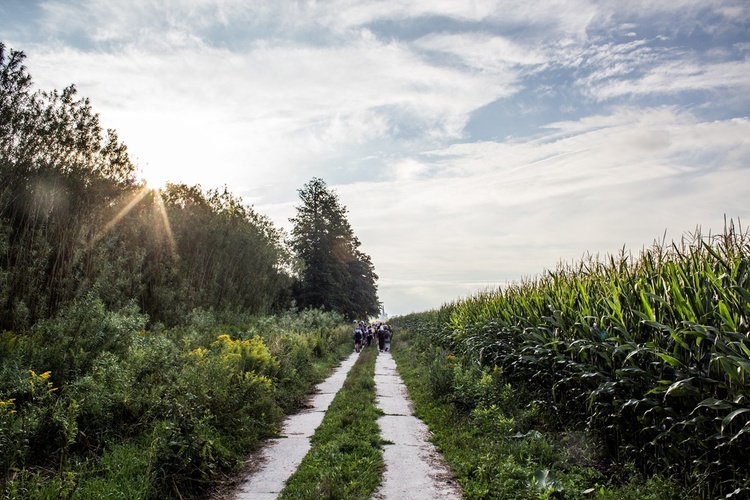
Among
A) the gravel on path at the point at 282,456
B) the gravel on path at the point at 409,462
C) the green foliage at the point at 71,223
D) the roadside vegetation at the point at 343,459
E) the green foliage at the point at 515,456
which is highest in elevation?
the green foliage at the point at 71,223

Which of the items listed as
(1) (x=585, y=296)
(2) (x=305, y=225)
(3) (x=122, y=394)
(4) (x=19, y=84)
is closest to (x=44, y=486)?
(3) (x=122, y=394)

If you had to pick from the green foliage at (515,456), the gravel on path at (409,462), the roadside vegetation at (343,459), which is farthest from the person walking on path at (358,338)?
the green foliage at (515,456)

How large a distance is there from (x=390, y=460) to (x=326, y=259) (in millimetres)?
39925

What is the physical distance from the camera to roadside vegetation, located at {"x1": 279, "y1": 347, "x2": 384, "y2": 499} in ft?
15.4

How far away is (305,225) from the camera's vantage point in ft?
155

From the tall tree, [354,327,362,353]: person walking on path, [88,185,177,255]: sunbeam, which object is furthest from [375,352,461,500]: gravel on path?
the tall tree

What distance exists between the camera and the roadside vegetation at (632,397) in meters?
3.92

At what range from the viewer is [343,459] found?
5809mm

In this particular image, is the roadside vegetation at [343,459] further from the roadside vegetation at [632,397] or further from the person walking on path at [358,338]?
the person walking on path at [358,338]

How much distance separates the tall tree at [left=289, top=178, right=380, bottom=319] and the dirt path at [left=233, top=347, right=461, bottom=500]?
110 feet

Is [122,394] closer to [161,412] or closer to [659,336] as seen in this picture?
[161,412]

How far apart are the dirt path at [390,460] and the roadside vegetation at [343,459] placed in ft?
0.47

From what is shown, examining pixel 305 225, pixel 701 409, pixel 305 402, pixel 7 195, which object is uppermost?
pixel 305 225

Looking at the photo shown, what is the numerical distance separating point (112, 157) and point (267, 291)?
1563 cm
